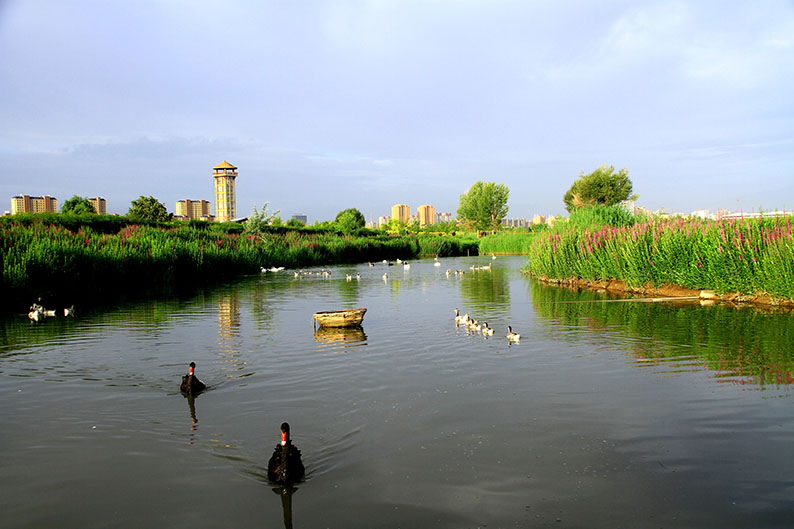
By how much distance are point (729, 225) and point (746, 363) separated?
433 inches

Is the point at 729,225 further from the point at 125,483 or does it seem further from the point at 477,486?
the point at 125,483

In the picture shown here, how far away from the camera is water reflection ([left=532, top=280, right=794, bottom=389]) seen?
37.3 ft

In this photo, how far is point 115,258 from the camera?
28.3 meters

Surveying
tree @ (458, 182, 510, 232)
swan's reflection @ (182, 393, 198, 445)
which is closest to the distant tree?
swan's reflection @ (182, 393, 198, 445)

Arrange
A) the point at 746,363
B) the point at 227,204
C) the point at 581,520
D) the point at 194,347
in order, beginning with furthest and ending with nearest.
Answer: the point at 227,204
the point at 194,347
the point at 746,363
the point at 581,520

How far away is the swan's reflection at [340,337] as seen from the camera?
48.0 feet

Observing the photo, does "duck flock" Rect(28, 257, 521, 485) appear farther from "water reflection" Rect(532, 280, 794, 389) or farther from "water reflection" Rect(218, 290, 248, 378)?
"water reflection" Rect(532, 280, 794, 389)

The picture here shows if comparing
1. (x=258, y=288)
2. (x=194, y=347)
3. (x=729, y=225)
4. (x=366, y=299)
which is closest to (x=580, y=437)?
(x=194, y=347)

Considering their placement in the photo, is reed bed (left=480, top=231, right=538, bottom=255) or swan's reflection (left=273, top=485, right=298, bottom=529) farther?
reed bed (left=480, top=231, right=538, bottom=255)

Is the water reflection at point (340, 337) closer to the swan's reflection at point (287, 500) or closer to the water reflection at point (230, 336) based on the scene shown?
the water reflection at point (230, 336)

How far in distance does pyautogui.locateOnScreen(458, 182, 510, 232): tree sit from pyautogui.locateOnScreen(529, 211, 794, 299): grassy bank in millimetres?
95595

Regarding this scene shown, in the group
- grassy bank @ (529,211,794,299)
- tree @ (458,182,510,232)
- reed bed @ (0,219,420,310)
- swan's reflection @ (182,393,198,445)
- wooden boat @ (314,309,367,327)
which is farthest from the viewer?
tree @ (458,182,510,232)

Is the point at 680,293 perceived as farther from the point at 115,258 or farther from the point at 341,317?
the point at 115,258

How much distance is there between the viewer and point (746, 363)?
11625 mm
